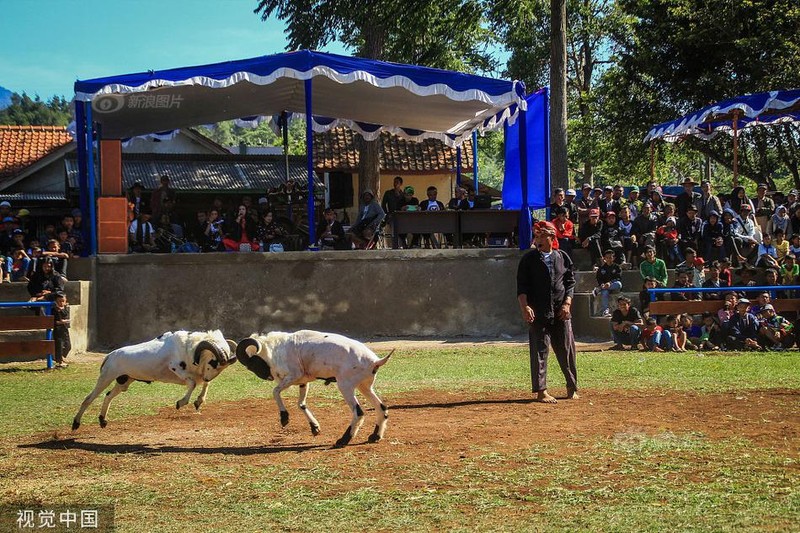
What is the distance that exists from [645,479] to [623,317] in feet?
34.6

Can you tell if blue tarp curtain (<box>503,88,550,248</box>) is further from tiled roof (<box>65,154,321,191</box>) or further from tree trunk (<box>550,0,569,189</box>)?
tiled roof (<box>65,154,321,191</box>)

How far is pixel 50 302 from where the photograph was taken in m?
17.2

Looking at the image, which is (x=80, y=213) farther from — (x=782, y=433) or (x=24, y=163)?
(x=24, y=163)

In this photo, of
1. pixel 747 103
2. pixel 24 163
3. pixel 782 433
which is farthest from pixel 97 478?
pixel 24 163

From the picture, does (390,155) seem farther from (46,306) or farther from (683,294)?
(46,306)

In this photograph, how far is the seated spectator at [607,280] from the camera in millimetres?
19078

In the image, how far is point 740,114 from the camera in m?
23.6

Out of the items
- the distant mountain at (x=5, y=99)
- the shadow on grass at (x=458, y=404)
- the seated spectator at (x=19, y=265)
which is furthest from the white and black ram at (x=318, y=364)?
the distant mountain at (x=5, y=99)

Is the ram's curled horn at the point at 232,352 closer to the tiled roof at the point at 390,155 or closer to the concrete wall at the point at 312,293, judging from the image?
the concrete wall at the point at 312,293

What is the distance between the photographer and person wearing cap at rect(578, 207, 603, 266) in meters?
20.2

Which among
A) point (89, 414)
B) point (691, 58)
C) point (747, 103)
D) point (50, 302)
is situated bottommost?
point (89, 414)

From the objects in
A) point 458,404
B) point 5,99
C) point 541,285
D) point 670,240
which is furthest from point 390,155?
point 5,99

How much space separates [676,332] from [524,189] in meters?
4.50

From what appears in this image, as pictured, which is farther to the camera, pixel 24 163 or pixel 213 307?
pixel 24 163
